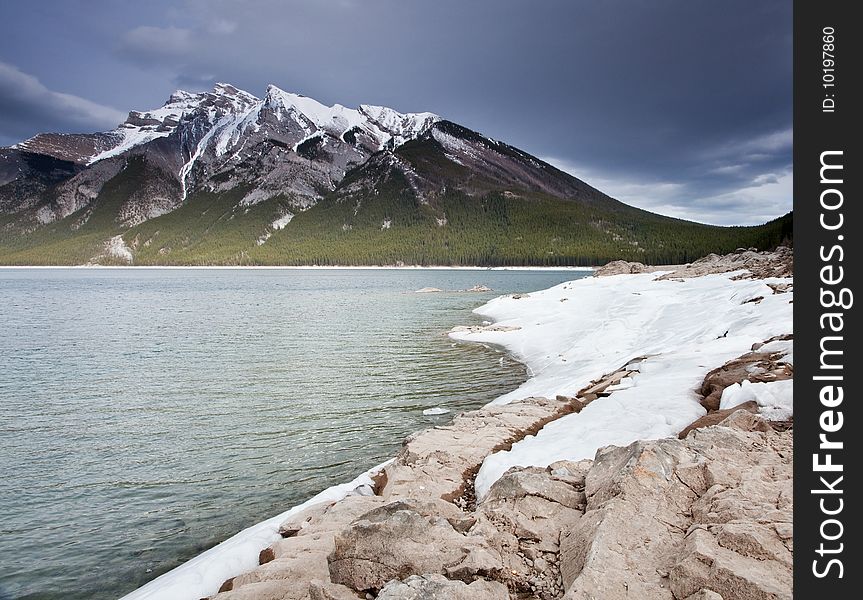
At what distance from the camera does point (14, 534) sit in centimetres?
964

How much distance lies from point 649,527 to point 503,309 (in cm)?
4552

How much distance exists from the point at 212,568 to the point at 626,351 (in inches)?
804

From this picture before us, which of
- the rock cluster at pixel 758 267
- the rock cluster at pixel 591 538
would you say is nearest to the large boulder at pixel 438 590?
the rock cluster at pixel 591 538

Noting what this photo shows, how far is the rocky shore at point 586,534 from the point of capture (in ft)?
15.1

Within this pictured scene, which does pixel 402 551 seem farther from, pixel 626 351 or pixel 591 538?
pixel 626 351

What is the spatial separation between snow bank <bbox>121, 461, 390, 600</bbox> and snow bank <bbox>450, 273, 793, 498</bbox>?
4.07m

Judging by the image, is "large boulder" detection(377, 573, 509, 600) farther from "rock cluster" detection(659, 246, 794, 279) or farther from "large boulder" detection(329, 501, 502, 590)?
"rock cluster" detection(659, 246, 794, 279)

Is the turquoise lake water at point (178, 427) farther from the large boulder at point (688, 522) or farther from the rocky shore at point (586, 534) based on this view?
the large boulder at point (688, 522)

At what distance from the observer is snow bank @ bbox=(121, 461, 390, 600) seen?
7180 millimetres

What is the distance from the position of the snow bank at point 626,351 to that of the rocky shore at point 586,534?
1.96 metres

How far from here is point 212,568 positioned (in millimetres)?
7664

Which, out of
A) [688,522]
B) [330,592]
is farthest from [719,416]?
[330,592]

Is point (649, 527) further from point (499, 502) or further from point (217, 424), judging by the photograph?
point (217, 424)
